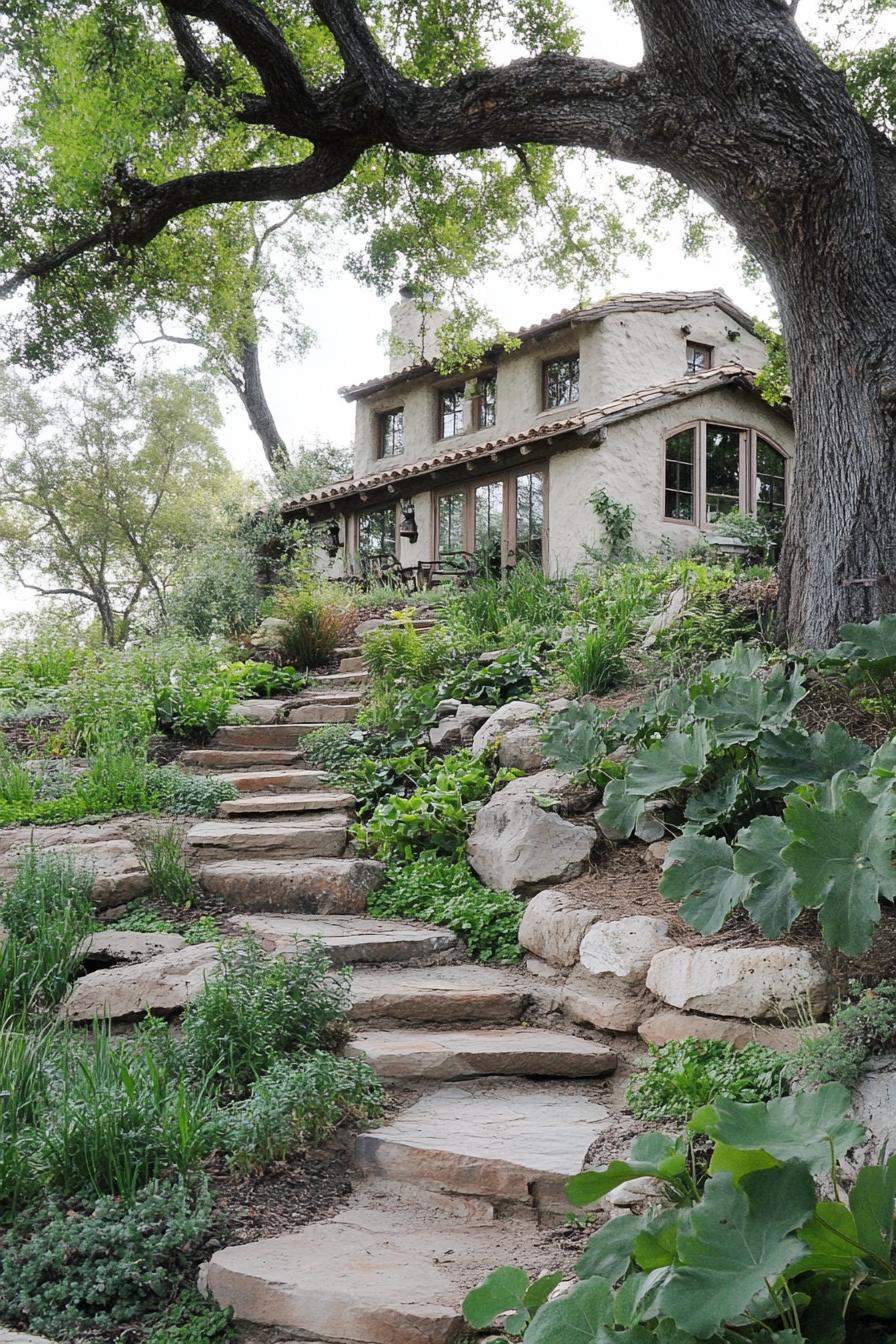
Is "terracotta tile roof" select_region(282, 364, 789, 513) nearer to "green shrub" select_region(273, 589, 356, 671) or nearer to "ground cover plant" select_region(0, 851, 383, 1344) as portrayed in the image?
"green shrub" select_region(273, 589, 356, 671)

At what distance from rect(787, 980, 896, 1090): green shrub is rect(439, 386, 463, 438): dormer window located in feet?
49.1

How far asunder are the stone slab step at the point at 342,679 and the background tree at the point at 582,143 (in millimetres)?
3658

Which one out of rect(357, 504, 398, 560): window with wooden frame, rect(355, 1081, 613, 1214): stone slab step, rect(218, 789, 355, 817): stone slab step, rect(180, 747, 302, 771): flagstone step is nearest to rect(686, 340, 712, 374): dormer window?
rect(357, 504, 398, 560): window with wooden frame

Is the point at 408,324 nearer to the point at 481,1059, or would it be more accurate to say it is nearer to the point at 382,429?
the point at 382,429

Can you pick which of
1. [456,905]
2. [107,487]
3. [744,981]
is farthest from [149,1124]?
[107,487]

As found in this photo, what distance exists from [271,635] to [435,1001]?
676 centimetres

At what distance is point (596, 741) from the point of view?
14.6 ft

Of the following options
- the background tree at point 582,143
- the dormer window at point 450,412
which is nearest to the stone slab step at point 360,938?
the background tree at point 582,143

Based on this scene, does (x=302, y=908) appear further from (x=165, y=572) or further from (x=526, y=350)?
(x=165, y=572)

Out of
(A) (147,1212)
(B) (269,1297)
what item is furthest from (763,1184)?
(A) (147,1212)

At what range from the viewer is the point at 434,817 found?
504 centimetres

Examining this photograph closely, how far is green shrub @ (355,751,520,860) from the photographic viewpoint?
502 centimetres

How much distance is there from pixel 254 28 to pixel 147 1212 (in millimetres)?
6483

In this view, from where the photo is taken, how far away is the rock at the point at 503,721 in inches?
218
